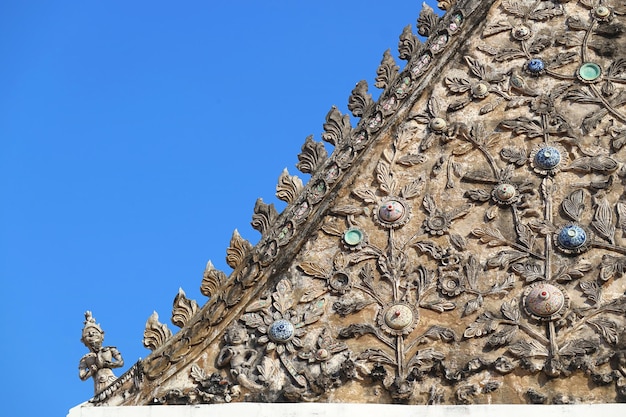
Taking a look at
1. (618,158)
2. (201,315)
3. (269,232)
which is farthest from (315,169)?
(618,158)

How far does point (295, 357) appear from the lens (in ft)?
42.3

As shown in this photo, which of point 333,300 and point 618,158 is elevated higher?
point 618,158

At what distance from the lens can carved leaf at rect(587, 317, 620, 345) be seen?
12.5 m

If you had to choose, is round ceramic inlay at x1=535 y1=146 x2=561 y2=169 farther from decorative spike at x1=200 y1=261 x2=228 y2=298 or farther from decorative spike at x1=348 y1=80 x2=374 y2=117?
decorative spike at x1=200 y1=261 x2=228 y2=298

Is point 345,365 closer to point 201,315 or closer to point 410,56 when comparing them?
point 201,315

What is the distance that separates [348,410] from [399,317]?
0.83 m

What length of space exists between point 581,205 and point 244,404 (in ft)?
9.61

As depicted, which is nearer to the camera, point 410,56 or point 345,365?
point 345,365

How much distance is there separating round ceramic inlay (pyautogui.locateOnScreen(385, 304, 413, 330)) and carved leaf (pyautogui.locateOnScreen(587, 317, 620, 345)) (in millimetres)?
1328

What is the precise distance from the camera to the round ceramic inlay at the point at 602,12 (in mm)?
13969

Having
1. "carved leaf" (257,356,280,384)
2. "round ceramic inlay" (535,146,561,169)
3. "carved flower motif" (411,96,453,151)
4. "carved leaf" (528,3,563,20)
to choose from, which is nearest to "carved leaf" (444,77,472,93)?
"carved flower motif" (411,96,453,151)

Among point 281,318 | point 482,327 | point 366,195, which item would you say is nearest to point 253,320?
point 281,318

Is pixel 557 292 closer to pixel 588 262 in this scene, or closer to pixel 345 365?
pixel 588 262

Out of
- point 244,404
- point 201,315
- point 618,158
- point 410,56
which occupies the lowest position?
point 244,404
